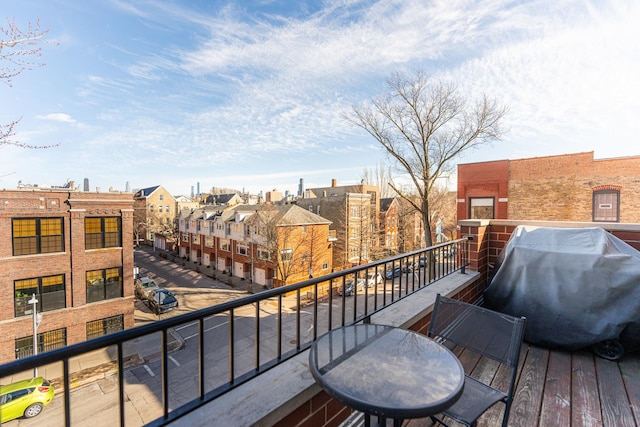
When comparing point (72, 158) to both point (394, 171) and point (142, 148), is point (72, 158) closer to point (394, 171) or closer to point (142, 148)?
point (142, 148)

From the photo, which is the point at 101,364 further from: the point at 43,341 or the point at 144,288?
the point at 144,288

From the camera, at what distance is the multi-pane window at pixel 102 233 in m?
12.2

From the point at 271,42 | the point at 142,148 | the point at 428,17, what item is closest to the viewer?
the point at 428,17

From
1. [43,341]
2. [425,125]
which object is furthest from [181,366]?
[425,125]

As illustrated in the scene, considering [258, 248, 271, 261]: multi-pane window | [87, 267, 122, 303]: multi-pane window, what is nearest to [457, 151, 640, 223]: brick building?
[258, 248, 271, 261]: multi-pane window

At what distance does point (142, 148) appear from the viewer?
54.1ft

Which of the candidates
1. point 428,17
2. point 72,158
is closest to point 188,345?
point 72,158

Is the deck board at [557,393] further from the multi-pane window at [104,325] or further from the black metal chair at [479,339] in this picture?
the multi-pane window at [104,325]

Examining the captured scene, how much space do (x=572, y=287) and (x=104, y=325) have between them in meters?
16.5

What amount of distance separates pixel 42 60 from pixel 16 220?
29.2 feet

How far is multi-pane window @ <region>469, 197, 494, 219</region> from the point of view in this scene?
1290cm

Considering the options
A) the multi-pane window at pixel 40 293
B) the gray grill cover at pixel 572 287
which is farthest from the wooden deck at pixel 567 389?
the multi-pane window at pixel 40 293

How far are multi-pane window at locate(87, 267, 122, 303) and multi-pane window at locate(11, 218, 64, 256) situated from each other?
174cm

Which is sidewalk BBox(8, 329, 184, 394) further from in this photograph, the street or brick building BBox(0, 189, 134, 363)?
brick building BBox(0, 189, 134, 363)
